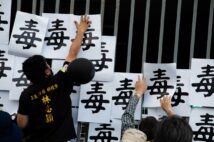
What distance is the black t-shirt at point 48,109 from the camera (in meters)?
3.78

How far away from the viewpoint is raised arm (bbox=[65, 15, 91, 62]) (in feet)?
14.1

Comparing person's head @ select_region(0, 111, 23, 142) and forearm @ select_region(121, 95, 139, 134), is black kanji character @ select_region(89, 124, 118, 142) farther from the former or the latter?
person's head @ select_region(0, 111, 23, 142)

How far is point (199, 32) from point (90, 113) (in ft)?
4.25

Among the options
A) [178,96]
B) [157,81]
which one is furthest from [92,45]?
[178,96]

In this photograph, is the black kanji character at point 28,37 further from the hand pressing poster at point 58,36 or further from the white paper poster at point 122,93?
the white paper poster at point 122,93

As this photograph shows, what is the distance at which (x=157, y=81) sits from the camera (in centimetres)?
449

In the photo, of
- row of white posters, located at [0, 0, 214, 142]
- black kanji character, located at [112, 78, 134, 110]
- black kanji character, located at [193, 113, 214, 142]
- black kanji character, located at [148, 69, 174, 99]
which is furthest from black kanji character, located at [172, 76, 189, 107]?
black kanji character, located at [112, 78, 134, 110]

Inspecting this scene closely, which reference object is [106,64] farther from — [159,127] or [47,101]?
[159,127]

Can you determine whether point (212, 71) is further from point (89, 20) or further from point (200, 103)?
point (89, 20)

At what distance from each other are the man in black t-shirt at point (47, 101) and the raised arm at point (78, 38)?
40 cm

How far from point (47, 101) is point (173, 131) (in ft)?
4.94

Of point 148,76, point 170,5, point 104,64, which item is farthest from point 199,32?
point 104,64

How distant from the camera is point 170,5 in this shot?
4.84 m

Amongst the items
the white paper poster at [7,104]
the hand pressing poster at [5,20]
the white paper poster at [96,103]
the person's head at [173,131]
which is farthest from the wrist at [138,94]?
the person's head at [173,131]
